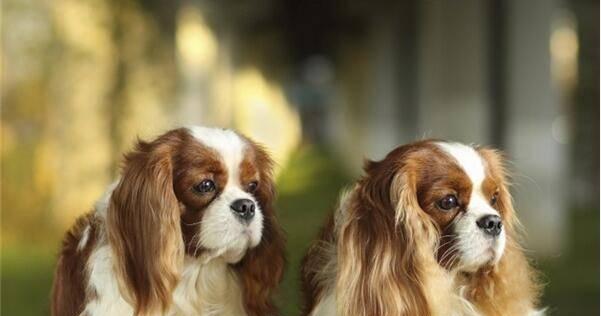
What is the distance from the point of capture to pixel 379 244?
3129 mm

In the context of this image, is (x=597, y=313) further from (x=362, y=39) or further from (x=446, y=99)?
(x=362, y=39)

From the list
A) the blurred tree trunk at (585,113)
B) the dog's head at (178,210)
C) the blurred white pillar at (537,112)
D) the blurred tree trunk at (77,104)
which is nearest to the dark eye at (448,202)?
the dog's head at (178,210)

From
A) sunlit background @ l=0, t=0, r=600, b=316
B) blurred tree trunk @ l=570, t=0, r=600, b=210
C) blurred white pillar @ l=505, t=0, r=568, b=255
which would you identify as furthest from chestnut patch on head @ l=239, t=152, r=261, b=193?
blurred tree trunk @ l=570, t=0, r=600, b=210

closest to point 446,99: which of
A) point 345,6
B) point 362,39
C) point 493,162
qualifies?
point 493,162

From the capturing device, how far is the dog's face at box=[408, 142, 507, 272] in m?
3.08

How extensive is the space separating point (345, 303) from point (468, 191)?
0.52m

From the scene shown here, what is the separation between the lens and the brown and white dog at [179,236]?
10.7 feet

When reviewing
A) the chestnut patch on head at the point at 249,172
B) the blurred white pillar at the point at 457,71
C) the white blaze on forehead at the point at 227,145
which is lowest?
the chestnut patch on head at the point at 249,172

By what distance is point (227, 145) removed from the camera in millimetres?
3312

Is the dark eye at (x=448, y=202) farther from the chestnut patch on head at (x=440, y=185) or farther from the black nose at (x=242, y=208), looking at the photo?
the black nose at (x=242, y=208)

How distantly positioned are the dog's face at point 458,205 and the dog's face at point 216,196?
1.88 ft

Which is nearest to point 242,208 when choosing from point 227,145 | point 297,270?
point 227,145

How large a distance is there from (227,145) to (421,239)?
2.35 ft

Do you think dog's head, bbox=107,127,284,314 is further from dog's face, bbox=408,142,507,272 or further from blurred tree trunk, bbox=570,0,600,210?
blurred tree trunk, bbox=570,0,600,210
